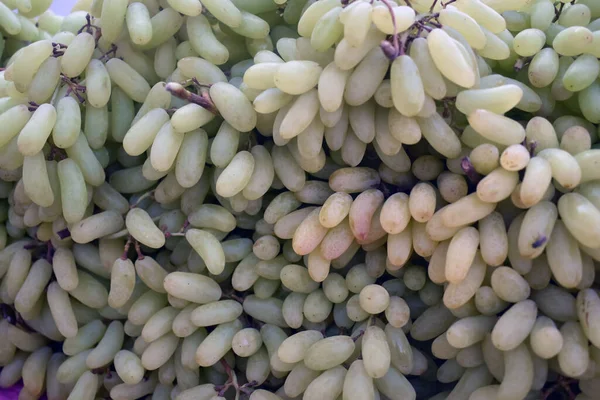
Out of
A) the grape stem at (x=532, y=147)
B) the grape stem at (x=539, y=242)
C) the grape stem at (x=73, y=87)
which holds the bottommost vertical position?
the grape stem at (x=539, y=242)

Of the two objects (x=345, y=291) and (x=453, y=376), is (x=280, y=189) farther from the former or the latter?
(x=453, y=376)

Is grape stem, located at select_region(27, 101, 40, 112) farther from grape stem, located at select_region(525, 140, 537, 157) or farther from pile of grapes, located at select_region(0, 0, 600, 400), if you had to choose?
grape stem, located at select_region(525, 140, 537, 157)

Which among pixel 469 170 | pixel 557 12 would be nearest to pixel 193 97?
pixel 469 170

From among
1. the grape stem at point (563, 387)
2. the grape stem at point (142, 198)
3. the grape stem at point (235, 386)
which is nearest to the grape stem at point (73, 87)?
the grape stem at point (142, 198)

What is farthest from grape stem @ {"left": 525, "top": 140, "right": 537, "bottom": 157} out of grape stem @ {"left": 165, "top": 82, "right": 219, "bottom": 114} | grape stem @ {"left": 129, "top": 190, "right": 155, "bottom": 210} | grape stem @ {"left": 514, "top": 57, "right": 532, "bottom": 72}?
grape stem @ {"left": 129, "top": 190, "right": 155, "bottom": 210}

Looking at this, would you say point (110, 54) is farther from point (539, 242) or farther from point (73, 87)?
point (539, 242)

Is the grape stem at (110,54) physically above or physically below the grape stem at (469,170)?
above

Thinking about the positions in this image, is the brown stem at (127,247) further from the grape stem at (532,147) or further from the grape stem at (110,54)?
the grape stem at (532,147)

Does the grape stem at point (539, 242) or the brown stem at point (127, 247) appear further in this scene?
the brown stem at point (127, 247)
